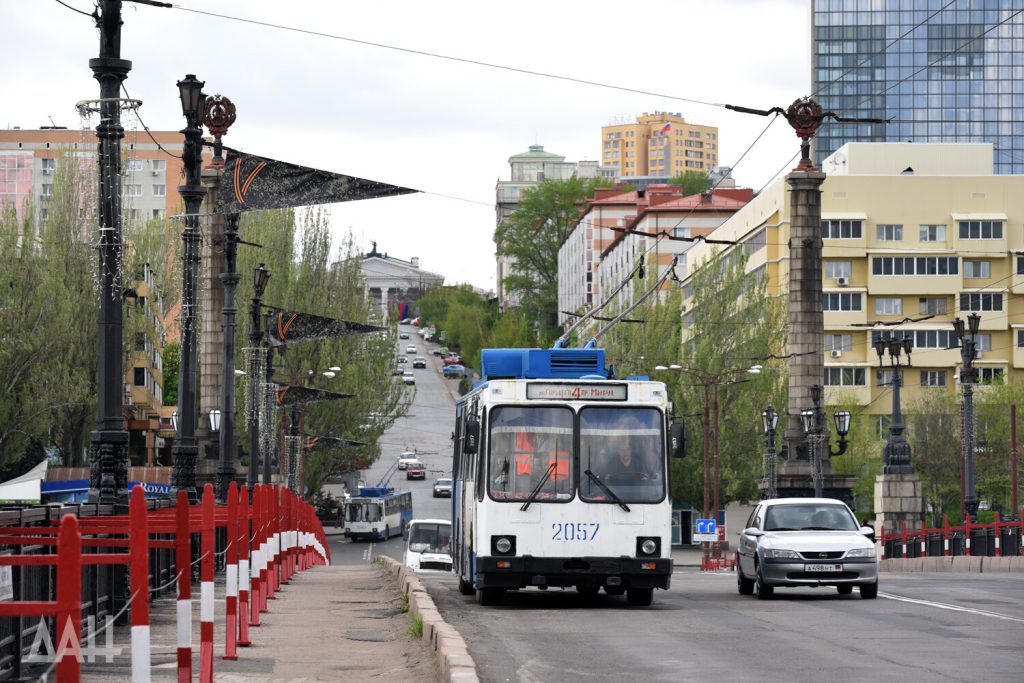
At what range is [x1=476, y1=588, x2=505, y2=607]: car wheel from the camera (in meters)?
22.8

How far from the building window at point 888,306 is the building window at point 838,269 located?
2.64 metres

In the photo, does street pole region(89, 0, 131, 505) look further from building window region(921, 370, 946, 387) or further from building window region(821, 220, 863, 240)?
building window region(921, 370, 946, 387)

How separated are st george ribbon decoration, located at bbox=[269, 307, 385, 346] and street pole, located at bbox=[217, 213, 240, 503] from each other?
7963mm

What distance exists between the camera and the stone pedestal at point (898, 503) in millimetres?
54344

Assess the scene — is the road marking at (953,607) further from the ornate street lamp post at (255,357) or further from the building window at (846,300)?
the building window at (846,300)

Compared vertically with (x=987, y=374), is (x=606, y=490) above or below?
below

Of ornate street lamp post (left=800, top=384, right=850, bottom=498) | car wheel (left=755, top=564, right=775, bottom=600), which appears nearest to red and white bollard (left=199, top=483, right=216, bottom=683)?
car wheel (left=755, top=564, right=775, bottom=600)

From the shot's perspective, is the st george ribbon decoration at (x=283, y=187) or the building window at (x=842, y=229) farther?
the building window at (x=842, y=229)

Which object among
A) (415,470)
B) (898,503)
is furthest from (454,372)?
(898,503)

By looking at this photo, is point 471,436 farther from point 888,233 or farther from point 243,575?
point 888,233

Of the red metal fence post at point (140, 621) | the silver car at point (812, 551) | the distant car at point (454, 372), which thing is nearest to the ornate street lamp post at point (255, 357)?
the silver car at point (812, 551)

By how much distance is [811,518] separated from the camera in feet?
82.6

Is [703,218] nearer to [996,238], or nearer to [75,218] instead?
[996,238]

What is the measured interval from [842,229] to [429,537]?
47327 millimetres
